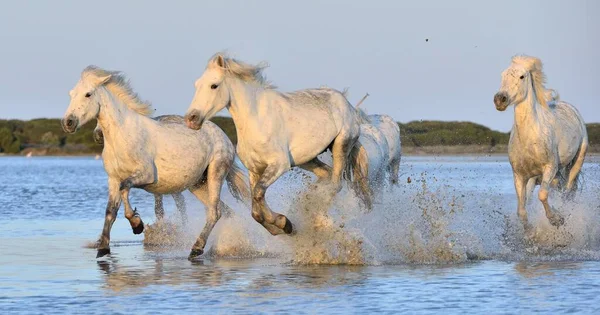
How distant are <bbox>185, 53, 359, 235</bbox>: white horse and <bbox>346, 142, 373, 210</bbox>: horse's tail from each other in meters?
0.67

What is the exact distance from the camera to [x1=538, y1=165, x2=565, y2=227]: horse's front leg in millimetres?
14492

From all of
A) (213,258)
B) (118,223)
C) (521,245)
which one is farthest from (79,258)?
(118,223)

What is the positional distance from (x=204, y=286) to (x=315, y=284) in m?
1.04

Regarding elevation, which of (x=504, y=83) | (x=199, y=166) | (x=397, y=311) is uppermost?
(x=504, y=83)

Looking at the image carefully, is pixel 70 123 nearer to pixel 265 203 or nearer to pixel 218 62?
pixel 218 62

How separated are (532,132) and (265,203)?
3.74 m

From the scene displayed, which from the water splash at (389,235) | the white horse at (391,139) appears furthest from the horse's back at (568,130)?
the white horse at (391,139)

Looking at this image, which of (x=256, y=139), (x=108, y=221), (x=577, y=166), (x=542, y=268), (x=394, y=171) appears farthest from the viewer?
(x=394, y=171)

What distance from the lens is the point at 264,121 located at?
508 inches

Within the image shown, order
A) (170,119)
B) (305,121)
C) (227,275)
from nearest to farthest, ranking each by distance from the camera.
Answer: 1. (227,275)
2. (305,121)
3. (170,119)

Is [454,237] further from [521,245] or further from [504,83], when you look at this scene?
[504,83]

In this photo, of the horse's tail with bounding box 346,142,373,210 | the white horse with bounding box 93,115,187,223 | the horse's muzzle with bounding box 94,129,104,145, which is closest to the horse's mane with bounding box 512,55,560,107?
the horse's tail with bounding box 346,142,373,210

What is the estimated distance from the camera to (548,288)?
1116 cm

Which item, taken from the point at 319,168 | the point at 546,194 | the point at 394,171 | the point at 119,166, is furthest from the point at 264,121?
the point at 394,171
